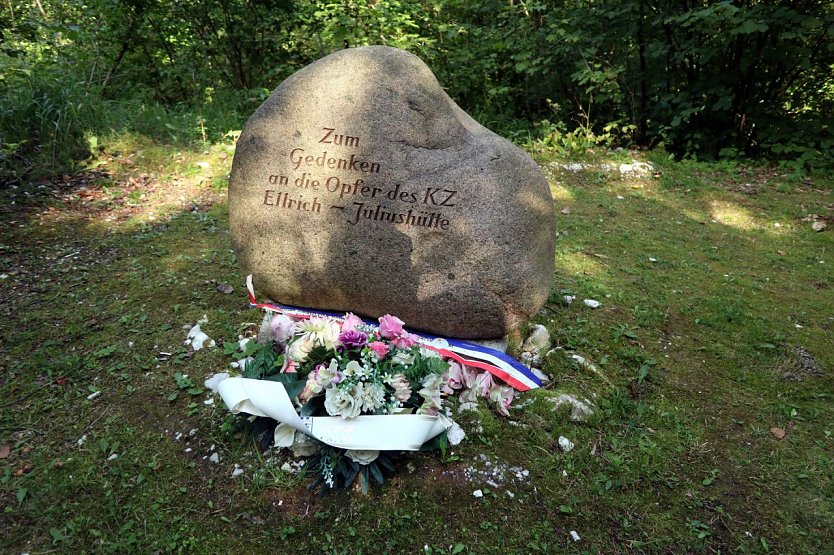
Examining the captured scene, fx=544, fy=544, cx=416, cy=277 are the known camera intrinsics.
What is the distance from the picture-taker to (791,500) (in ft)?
8.09

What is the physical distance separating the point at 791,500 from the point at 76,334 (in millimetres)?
4056

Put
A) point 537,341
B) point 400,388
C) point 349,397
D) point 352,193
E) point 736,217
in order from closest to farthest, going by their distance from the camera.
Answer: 1. point 349,397
2. point 400,388
3. point 352,193
4. point 537,341
5. point 736,217

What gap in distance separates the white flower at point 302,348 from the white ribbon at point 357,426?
23cm

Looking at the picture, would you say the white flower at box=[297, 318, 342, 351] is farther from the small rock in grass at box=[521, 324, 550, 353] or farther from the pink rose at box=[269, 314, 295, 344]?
the small rock in grass at box=[521, 324, 550, 353]

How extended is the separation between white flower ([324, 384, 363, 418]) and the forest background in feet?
16.7

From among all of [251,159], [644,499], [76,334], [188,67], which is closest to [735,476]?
[644,499]

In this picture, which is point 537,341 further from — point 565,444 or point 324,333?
point 324,333

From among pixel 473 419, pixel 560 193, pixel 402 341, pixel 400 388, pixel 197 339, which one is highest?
pixel 560 193

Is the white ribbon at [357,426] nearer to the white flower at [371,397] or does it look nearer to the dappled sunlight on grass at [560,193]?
the white flower at [371,397]

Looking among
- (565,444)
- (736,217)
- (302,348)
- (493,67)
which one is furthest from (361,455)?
(493,67)

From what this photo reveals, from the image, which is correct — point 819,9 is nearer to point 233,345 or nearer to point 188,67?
point 233,345

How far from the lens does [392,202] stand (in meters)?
3.07

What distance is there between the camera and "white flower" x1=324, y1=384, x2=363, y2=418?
237 centimetres

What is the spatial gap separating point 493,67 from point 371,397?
6.81 meters
